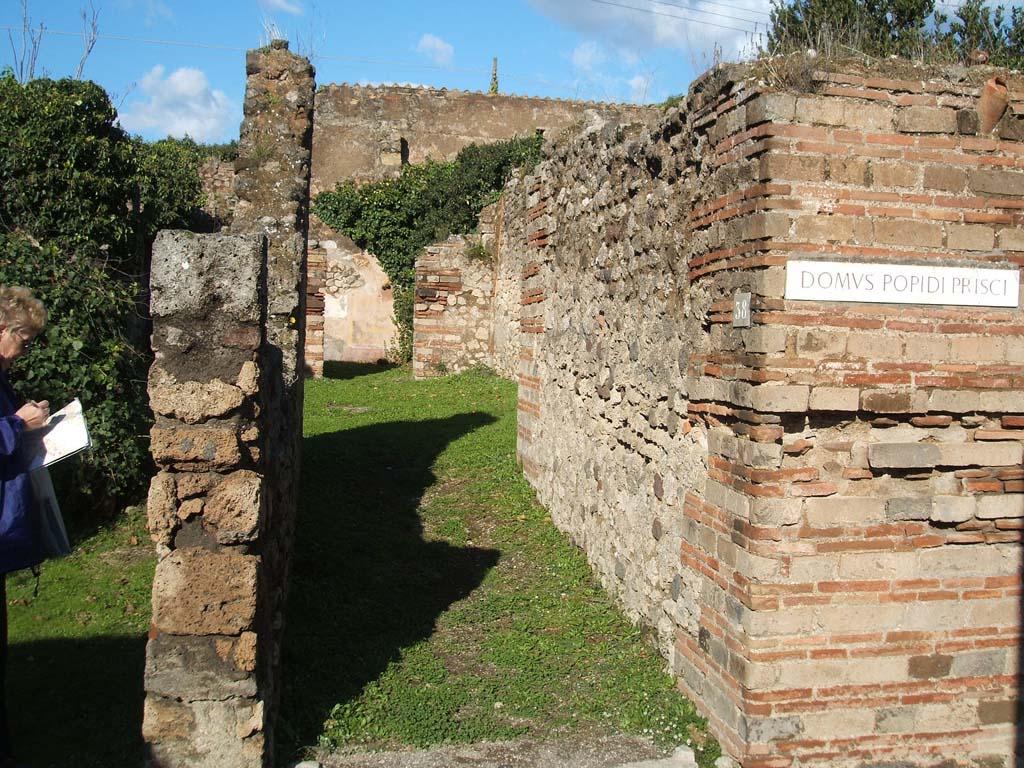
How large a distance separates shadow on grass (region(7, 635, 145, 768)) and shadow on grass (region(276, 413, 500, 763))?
0.72m

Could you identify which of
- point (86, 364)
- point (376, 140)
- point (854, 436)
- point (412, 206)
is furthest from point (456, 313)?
point (854, 436)

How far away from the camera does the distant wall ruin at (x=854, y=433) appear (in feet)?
12.4

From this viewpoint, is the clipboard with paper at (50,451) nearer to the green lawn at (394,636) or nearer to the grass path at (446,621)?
the green lawn at (394,636)

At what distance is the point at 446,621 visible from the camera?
5.44 meters

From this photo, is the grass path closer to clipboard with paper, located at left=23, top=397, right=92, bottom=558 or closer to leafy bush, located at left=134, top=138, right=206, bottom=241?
clipboard with paper, located at left=23, top=397, right=92, bottom=558

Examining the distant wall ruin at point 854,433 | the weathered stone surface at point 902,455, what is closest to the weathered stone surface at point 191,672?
the distant wall ruin at point 854,433

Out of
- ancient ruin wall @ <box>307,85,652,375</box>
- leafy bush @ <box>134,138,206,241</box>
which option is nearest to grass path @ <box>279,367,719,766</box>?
leafy bush @ <box>134,138,206,241</box>

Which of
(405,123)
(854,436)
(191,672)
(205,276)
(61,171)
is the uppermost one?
(405,123)

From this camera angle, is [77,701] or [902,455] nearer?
[902,455]

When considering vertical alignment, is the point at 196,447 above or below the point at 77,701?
above

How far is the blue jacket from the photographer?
3.41 m

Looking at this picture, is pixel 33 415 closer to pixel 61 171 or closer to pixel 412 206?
pixel 61 171

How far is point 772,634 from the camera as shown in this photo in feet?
12.6

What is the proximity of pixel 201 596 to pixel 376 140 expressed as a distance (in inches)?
835
